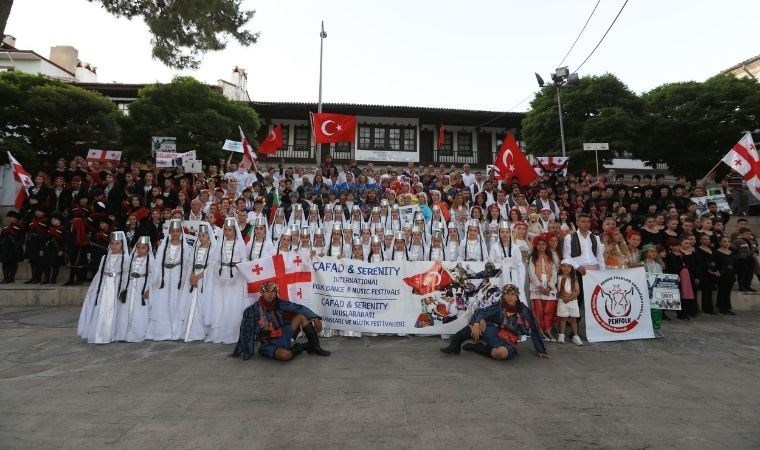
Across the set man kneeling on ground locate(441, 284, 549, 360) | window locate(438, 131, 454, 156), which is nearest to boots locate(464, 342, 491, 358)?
man kneeling on ground locate(441, 284, 549, 360)

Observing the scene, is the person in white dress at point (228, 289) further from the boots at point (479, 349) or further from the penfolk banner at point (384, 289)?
the boots at point (479, 349)

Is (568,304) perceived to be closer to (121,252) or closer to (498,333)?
(498,333)

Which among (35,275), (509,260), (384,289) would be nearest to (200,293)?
(384,289)

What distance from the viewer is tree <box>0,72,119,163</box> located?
15703 mm

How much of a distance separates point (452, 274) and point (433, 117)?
24686mm

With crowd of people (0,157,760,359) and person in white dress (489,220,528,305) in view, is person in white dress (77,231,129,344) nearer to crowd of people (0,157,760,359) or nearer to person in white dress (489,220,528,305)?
crowd of people (0,157,760,359)

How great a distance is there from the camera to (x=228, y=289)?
22.4 ft

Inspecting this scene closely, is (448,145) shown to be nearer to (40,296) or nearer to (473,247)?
(473,247)

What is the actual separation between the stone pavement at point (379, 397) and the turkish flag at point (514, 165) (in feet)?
20.0

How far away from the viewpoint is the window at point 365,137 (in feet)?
98.4

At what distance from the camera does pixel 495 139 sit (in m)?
31.6

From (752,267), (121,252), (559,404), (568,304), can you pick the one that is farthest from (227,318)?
(752,267)

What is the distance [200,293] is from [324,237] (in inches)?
95.0

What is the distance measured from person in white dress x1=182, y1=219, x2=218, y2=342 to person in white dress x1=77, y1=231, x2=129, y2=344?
1.01 metres
